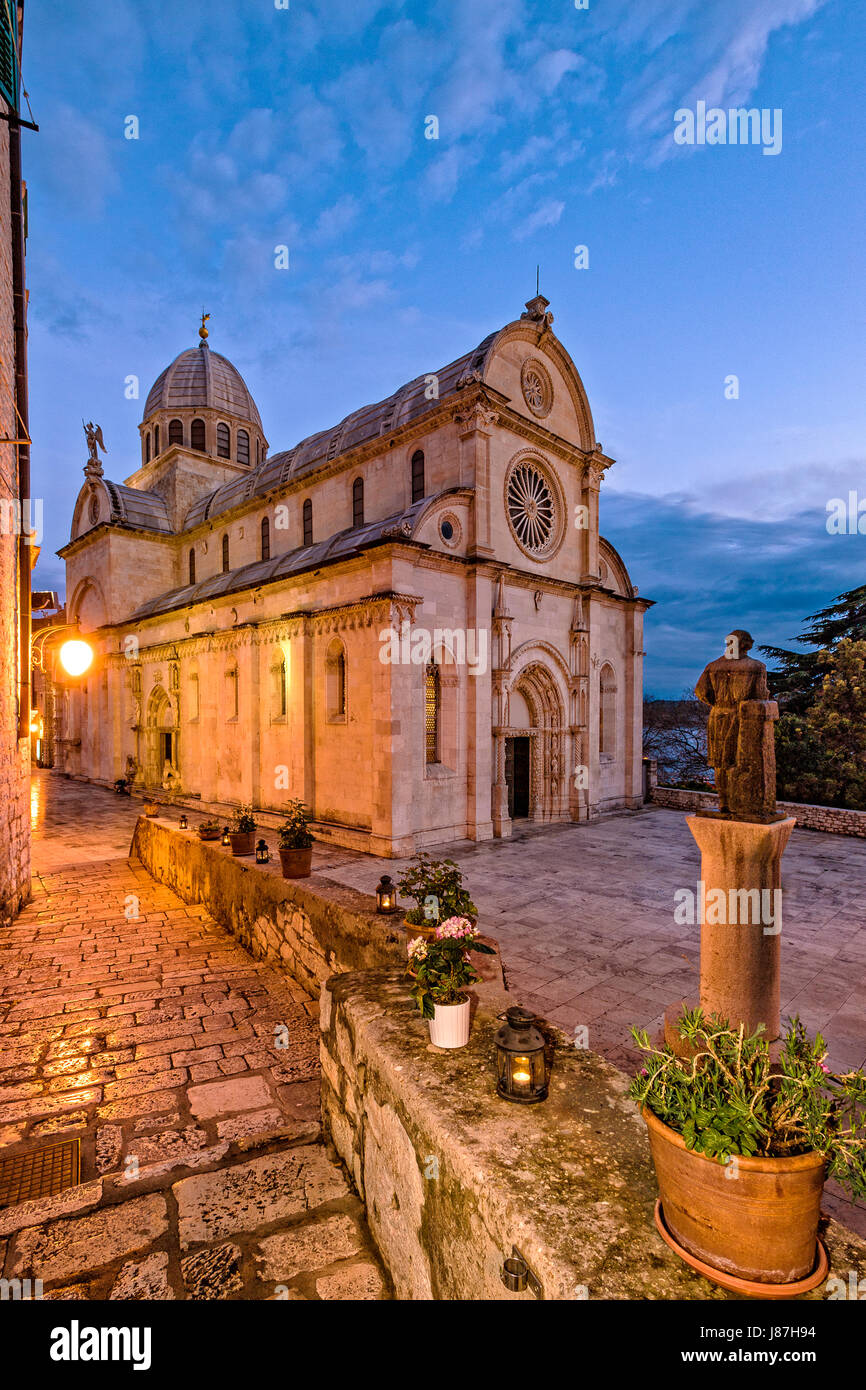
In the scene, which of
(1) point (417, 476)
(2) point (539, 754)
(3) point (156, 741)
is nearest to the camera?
(1) point (417, 476)

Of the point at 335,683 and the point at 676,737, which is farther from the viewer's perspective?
the point at 676,737

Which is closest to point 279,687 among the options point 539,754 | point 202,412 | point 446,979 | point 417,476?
point 417,476

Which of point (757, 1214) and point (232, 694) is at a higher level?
point (232, 694)

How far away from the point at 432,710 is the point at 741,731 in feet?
33.2

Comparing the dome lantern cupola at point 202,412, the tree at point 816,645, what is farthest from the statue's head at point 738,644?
the dome lantern cupola at point 202,412

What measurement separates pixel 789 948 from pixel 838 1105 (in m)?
6.97

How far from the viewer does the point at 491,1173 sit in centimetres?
247

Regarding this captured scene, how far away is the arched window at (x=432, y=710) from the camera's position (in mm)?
14859

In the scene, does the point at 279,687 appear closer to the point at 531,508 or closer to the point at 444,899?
the point at 531,508

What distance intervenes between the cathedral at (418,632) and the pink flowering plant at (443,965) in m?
9.32

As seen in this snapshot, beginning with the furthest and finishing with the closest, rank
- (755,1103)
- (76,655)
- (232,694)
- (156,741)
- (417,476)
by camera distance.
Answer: (156,741), (232,694), (417,476), (76,655), (755,1103)

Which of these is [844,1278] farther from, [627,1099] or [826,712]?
[826,712]

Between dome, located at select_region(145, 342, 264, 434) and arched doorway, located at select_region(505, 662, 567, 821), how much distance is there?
24551 mm

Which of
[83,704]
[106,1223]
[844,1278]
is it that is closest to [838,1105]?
[844,1278]
